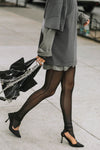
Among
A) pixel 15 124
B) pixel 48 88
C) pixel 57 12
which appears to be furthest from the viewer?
pixel 15 124

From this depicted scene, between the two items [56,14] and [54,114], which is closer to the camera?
[56,14]

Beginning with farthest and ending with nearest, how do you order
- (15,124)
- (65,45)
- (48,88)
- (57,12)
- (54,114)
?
(54,114) < (15,124) < (48,88) < (65,45) < (57,12)

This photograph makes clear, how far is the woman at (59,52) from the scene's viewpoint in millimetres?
3512

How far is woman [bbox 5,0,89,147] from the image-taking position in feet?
11.5

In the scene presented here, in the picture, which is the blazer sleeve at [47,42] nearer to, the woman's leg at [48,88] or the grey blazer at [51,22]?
the grey blazer at [51,22]

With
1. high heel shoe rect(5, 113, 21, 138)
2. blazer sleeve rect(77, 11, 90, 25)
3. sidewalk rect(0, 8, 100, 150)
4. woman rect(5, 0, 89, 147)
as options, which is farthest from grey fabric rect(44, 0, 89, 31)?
sidewalk rect(0, 8, 100, 150)

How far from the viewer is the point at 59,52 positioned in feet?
12.0

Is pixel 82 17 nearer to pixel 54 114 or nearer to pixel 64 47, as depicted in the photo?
pixel 64 47

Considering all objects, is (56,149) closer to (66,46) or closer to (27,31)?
(66,46)

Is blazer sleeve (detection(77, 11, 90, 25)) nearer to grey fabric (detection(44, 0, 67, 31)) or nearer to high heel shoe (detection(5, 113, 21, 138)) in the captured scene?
grey fabric (detection(44, 0, 67, 31))

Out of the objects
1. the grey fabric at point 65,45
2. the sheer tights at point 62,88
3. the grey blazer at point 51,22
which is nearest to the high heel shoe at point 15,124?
the sheer tights at point 62,88

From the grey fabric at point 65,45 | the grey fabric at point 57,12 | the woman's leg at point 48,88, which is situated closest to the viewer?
the grey fabric at point 57,12

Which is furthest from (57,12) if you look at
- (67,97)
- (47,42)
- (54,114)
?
(54,114)

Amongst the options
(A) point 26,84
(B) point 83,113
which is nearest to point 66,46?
(A) point 26,84
